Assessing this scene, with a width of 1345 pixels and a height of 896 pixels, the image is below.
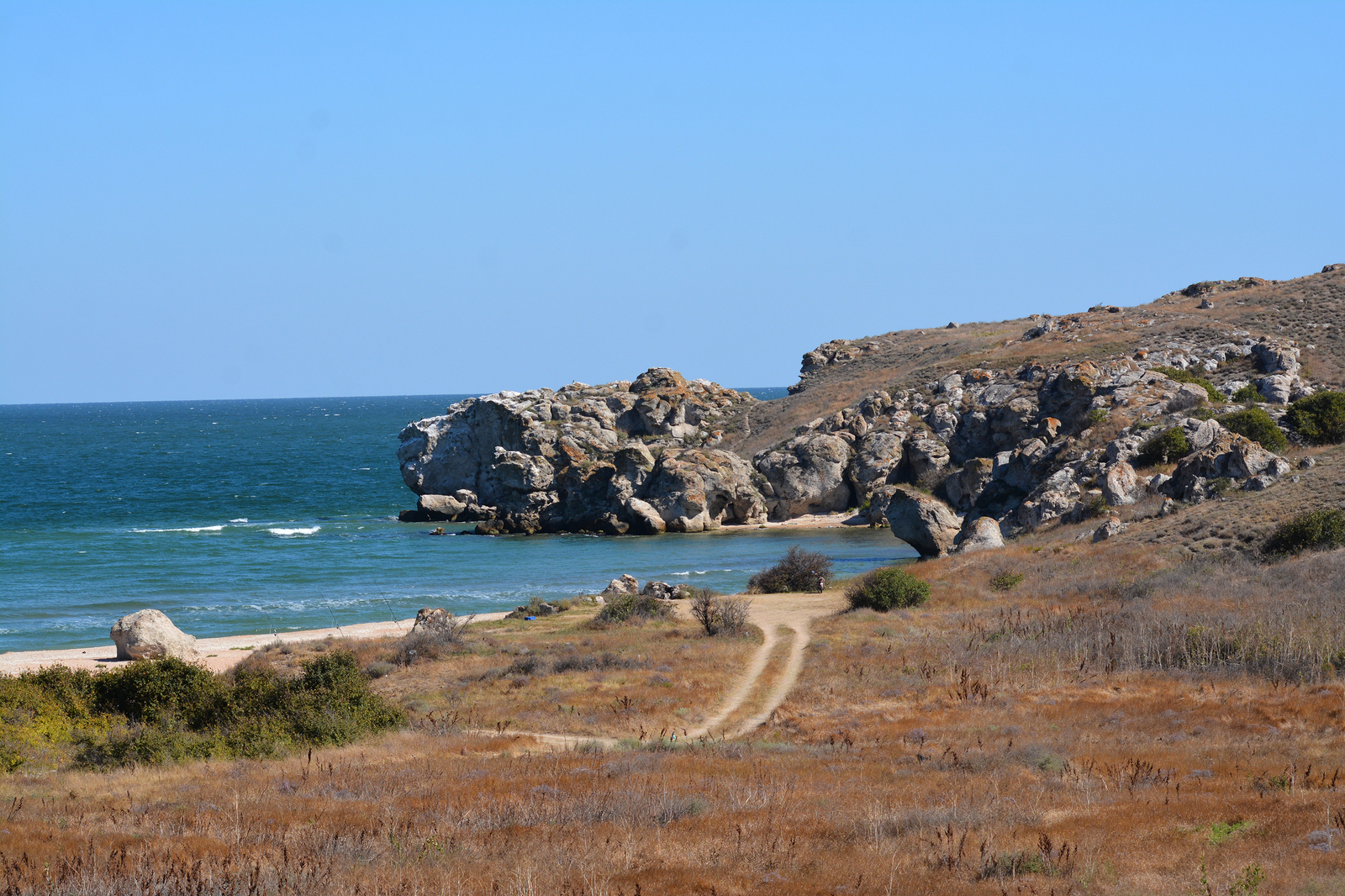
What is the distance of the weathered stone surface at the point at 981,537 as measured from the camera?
146 ft

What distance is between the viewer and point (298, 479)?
328 ft

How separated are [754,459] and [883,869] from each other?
63967mm

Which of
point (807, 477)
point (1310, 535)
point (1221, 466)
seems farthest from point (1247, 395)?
point (1310, 535)

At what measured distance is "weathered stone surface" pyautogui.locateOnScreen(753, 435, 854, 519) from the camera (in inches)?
2749

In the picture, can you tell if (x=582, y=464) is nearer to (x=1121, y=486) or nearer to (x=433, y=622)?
(x=1121, y=486)

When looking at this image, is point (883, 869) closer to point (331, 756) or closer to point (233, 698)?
point (331, 756)

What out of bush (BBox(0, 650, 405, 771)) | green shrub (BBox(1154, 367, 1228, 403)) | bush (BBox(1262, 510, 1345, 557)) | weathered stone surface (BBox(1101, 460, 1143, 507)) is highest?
green shrub (BBox(1154, 367, 1228, 403))

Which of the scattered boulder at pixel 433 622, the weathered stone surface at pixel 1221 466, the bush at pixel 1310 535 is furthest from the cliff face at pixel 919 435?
the scattered boulder at pixel 433 622

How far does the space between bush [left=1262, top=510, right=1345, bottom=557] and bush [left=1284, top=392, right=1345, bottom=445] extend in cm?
1728

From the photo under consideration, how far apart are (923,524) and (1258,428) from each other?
15538 millimetres

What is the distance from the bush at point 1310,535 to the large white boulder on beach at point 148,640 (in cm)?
3262

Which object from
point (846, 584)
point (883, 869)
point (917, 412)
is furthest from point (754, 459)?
point (883, 869)

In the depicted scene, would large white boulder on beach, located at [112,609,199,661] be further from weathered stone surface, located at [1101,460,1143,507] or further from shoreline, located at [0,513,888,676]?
weathered stone surface, located at [1101,460,1143,507]

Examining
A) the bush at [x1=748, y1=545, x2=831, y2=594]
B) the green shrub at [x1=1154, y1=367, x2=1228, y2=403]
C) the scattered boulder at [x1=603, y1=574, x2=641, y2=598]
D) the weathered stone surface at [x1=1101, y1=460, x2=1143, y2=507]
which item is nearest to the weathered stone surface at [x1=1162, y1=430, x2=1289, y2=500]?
the weathered stone surface at [x1=1101, y1=460, x2=1143, y2=507]
